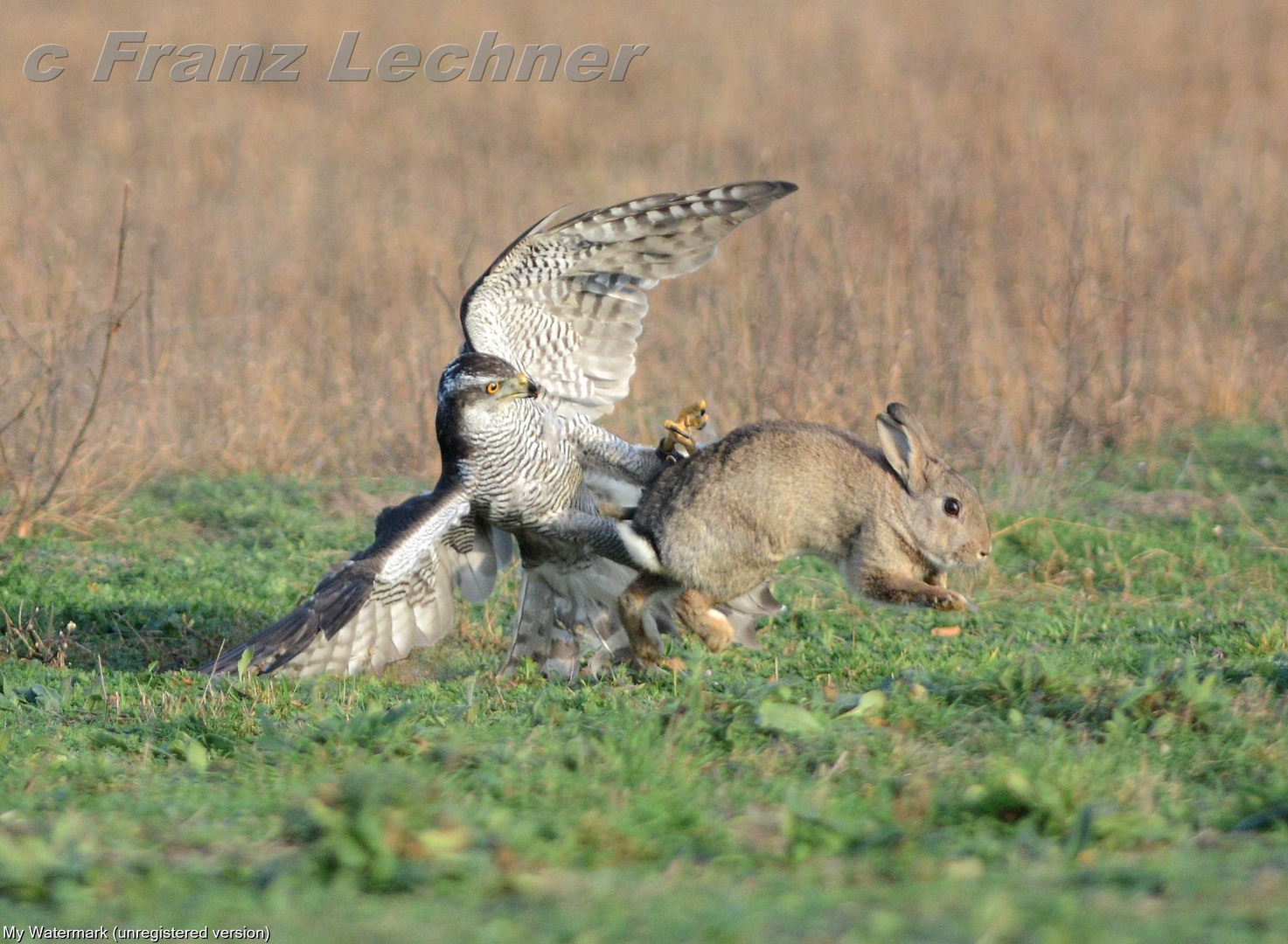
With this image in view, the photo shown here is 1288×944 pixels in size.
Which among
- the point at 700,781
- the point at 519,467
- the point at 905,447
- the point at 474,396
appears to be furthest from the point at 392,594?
the point at 700,781

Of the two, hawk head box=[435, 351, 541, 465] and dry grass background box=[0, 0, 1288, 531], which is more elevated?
dry grass background box=[0, 0, 1288, 531]

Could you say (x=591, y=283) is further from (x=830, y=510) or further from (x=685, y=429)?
(x=830, y=510)

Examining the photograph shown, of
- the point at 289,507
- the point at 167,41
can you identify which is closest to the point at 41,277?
the point at 289,507

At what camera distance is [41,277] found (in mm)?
11195

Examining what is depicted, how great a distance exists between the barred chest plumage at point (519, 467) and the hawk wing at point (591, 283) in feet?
1.79

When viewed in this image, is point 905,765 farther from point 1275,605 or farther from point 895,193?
point 895,193

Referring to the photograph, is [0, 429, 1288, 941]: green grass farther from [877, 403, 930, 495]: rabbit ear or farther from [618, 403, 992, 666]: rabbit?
[877, 403, 930, 495]: rabbit ear

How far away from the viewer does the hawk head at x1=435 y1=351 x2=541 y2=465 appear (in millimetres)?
6434

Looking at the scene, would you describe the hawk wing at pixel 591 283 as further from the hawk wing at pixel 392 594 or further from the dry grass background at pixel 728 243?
the dry grass background at pixel 728 243

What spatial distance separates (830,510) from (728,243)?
8519mm

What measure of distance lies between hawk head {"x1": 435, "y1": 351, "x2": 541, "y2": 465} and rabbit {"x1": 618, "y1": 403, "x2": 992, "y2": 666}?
92 cm

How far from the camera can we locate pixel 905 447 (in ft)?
19.6

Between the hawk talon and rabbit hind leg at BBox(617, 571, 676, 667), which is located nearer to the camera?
rabbit hind leg at BBox(617, 571, 676, 667)

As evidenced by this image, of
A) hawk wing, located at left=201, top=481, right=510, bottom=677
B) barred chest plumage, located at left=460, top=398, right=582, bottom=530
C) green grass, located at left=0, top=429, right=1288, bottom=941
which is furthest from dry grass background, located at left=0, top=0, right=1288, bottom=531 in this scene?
barred chest plumage, located at left=460, top=398, right=582, bottom=530
